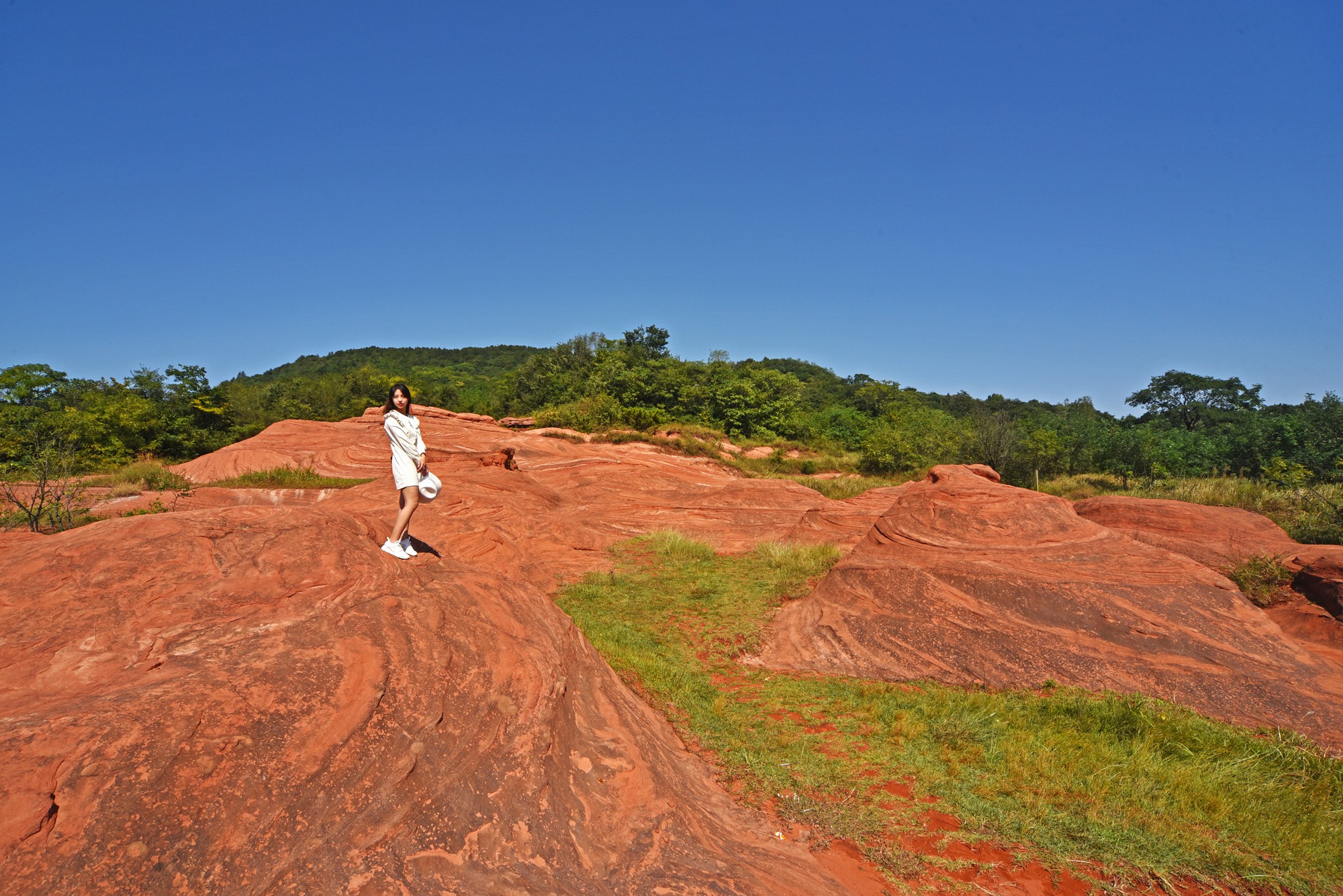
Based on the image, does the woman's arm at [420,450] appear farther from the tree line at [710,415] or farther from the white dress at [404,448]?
the tree line at [710,415]

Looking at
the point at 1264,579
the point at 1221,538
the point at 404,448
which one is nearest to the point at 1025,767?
the point at 404,448

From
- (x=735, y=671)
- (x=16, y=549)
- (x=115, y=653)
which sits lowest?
(x=735, y=671)

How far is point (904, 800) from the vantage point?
4.97 metres

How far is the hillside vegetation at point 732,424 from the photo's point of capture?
2333cm

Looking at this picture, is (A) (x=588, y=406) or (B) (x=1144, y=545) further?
(A) (x=588, y=406)

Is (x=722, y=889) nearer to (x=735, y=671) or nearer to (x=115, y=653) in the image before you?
(x=115, y=653)

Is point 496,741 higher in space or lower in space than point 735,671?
higher

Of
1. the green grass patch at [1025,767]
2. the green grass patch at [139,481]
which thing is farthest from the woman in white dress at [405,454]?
the green grass patch at [139,481]

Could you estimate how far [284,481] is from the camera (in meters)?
18.1

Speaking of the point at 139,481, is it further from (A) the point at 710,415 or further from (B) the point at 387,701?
(A) the point at 710,415

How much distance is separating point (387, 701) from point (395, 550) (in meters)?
2.21

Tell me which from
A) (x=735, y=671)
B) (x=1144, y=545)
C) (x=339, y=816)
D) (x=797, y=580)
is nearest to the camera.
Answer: (x=339, y=816)

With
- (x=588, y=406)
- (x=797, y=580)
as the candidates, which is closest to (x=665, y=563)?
(x=797, y=580)

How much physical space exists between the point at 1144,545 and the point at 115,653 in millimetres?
10037
